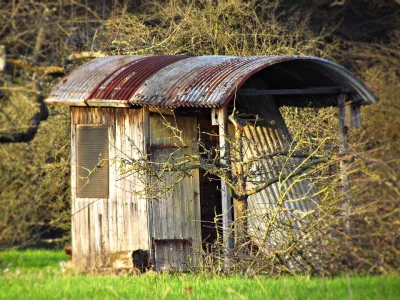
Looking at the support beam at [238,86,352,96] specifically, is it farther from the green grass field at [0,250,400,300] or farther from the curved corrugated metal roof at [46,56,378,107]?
the green grass field at [0,250,400,300]

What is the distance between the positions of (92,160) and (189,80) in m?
2.55

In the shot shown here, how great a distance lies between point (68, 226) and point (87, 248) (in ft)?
16.3

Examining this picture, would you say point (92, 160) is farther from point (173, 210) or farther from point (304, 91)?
point (304, 91)

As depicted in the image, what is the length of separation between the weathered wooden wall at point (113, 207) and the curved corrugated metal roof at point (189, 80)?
55 cm

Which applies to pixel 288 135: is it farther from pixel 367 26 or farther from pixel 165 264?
pixel 367 26

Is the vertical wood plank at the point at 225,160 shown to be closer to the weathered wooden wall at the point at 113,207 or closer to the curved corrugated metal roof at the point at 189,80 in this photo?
the curved corrugated metal roof at the point at 189,80

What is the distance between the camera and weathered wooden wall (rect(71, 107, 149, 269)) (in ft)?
48.9

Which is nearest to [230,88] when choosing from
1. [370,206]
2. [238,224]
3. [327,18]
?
[238,224]

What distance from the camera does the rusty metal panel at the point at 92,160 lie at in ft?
50.2

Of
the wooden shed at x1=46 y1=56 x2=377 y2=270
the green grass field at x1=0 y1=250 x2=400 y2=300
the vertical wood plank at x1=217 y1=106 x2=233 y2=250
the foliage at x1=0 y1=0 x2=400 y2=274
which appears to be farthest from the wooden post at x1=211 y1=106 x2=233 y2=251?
the foliage at x1=0 y1=0 x2=400 y2=274

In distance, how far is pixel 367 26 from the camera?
92.2ft

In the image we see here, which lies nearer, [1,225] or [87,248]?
[87,248]

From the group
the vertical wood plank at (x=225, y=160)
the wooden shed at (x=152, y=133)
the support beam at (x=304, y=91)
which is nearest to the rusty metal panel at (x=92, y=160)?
the wooden shed at (x=152, y=133)

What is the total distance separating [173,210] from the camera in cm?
1499
